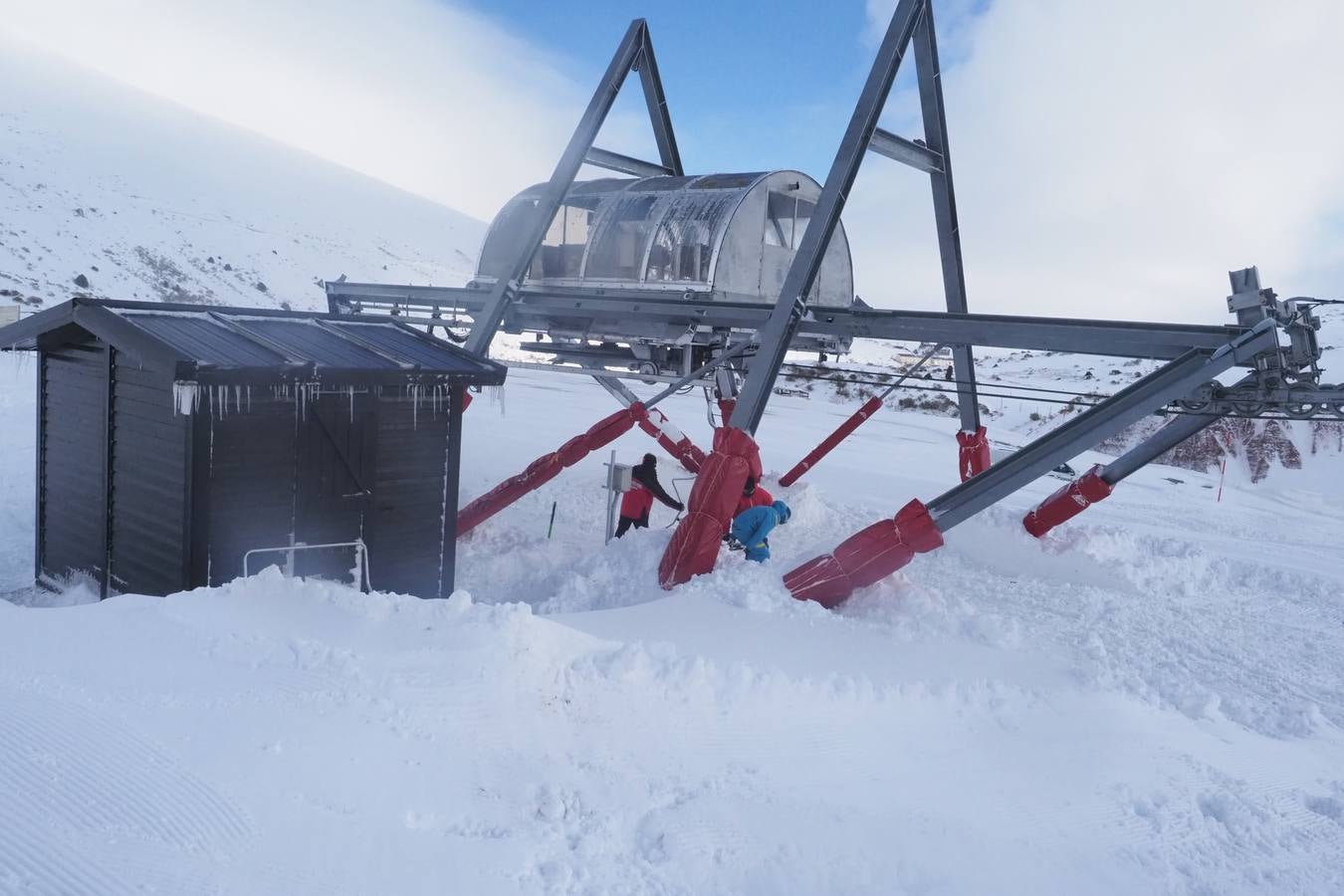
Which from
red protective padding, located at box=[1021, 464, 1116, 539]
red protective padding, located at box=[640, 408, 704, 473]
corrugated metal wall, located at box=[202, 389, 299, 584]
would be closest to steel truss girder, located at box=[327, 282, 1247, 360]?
red protective padding, located at box=[640, 408, 704, 473]

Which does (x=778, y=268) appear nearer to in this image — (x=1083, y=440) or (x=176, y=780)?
(x=1083, y=440)

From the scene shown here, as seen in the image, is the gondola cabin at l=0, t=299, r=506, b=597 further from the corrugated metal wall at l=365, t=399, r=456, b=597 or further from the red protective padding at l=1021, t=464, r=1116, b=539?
the red protective padding at l=1021, t=464, r=1116, b=539

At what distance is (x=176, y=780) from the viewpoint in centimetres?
368

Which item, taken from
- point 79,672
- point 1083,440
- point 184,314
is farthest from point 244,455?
point 1083,440

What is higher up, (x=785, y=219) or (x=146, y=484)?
(x=785, y=219)

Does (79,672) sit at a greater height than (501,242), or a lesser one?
lesser

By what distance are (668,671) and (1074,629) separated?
4876 millimetres

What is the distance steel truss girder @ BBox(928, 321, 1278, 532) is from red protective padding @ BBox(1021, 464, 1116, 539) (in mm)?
2735

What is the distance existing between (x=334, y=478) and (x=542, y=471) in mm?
3758

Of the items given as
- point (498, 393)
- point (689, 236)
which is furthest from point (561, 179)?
point (498, 393)

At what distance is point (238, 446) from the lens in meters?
7.42

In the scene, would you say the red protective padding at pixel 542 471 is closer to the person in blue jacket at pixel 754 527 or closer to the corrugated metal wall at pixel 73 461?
the person in blue jacket at pixel 754 527

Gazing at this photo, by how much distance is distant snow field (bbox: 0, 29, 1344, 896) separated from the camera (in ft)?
11.9

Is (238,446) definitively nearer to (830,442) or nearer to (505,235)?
(505,235)
